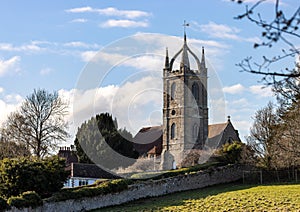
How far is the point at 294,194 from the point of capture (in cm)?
3052

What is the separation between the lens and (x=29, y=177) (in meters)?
31.0

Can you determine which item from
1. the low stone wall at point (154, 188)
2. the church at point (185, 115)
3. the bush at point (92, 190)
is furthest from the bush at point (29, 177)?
the church at point (185, 115)

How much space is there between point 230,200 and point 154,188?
23.4 ft

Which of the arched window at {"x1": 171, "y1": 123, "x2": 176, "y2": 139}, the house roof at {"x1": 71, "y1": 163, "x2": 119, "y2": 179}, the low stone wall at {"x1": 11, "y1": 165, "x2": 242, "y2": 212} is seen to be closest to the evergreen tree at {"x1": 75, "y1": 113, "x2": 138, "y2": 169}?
the house roof at {"x1": 71, "y1": 163, "x2": 119, "y2": 179}

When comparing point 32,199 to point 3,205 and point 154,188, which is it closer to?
point 3,205

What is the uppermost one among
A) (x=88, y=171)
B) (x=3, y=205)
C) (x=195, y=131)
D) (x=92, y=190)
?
(x=195, y=131)

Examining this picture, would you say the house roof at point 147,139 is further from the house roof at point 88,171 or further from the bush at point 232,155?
the bush at point 232,155

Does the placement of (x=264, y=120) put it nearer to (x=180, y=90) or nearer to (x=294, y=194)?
(x=294, y=194)

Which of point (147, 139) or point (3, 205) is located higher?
point (147, 139)

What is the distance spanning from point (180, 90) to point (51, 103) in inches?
989

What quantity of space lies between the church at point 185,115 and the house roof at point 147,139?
23 cm

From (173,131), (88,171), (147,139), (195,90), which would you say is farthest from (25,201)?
(147,139)

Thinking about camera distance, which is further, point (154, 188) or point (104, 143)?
point (104, 143)

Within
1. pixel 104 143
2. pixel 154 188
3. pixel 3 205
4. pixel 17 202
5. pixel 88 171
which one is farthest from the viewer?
pixel 104 143
